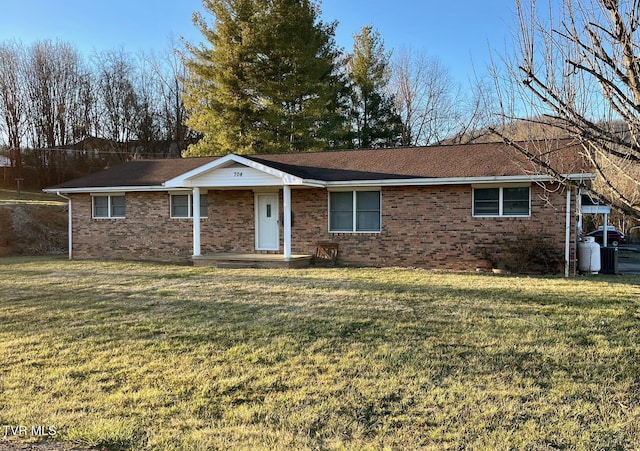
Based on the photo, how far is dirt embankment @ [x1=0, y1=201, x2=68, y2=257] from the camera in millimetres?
20656

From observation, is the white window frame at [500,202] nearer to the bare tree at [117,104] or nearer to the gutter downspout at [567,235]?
the gutter downspout at [567,235]

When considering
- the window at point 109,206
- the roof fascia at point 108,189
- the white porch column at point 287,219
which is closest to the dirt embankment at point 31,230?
the roof fascia at point 108,189

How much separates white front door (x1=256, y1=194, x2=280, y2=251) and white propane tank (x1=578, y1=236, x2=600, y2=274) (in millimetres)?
8617

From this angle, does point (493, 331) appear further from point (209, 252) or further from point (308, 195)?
point (209, 252)

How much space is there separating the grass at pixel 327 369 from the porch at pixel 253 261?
4.27 meters

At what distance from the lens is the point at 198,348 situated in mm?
5738

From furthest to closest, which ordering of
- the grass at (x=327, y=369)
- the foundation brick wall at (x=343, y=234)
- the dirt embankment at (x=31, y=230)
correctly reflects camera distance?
1. the dirt embankment at (x=31, y=230)
2. the foundation brick wall at (x=343, y=234)
3. the grass at (x=327, y=369)

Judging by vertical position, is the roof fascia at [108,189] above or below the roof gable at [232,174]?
below

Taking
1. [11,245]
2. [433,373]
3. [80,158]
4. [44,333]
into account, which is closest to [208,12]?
[11,245]

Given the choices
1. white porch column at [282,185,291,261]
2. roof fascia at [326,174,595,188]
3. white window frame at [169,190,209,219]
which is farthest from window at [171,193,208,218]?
roof fascia at [326,174,595,188]

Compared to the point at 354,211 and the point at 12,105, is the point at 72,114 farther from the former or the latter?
the point at 354,211

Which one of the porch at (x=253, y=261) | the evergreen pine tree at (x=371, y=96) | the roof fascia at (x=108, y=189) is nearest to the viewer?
the porch at (x=253, y=261)

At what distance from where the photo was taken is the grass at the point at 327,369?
145 inches

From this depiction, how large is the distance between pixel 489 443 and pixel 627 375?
2.32 metres
